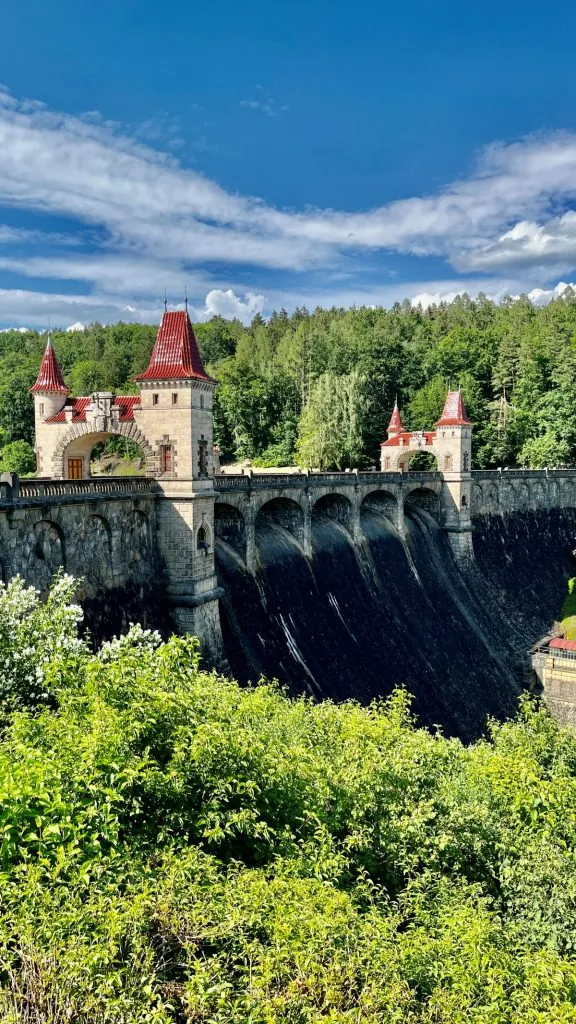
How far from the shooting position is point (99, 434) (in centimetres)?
2442

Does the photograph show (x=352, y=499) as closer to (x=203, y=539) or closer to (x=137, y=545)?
(x=203, y=539)

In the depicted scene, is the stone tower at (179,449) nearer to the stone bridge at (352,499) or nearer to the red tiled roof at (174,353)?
the red tiled roof at (174,353)

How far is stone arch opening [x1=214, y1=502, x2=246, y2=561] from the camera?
28609 millimetres

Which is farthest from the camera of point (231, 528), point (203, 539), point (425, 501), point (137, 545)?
point (425, 501)

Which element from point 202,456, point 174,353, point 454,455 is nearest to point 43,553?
point 202,456

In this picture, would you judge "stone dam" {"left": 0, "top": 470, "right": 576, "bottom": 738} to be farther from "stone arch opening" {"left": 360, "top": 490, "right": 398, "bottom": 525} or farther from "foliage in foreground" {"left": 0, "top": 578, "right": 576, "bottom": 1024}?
"foliage in foreground" {"left": 0, "top": 578, "right": 576, "bottom": 1024}

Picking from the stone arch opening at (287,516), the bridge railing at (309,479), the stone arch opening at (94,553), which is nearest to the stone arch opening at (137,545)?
the stone arch opening at (94,553)

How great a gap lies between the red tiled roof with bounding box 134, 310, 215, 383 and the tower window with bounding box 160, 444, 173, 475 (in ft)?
7.11

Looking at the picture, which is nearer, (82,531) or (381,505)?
(82,531)

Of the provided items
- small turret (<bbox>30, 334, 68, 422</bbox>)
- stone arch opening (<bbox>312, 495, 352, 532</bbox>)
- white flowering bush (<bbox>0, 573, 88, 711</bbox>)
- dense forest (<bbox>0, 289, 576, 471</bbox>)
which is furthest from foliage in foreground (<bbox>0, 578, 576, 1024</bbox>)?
dense forest (<bbox>0, 289, 576, 471</bbox>)

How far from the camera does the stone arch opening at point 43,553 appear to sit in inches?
701

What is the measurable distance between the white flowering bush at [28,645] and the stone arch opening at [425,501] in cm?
3410

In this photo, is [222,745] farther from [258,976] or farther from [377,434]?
[377,434]

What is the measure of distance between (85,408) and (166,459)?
4.61 meters
